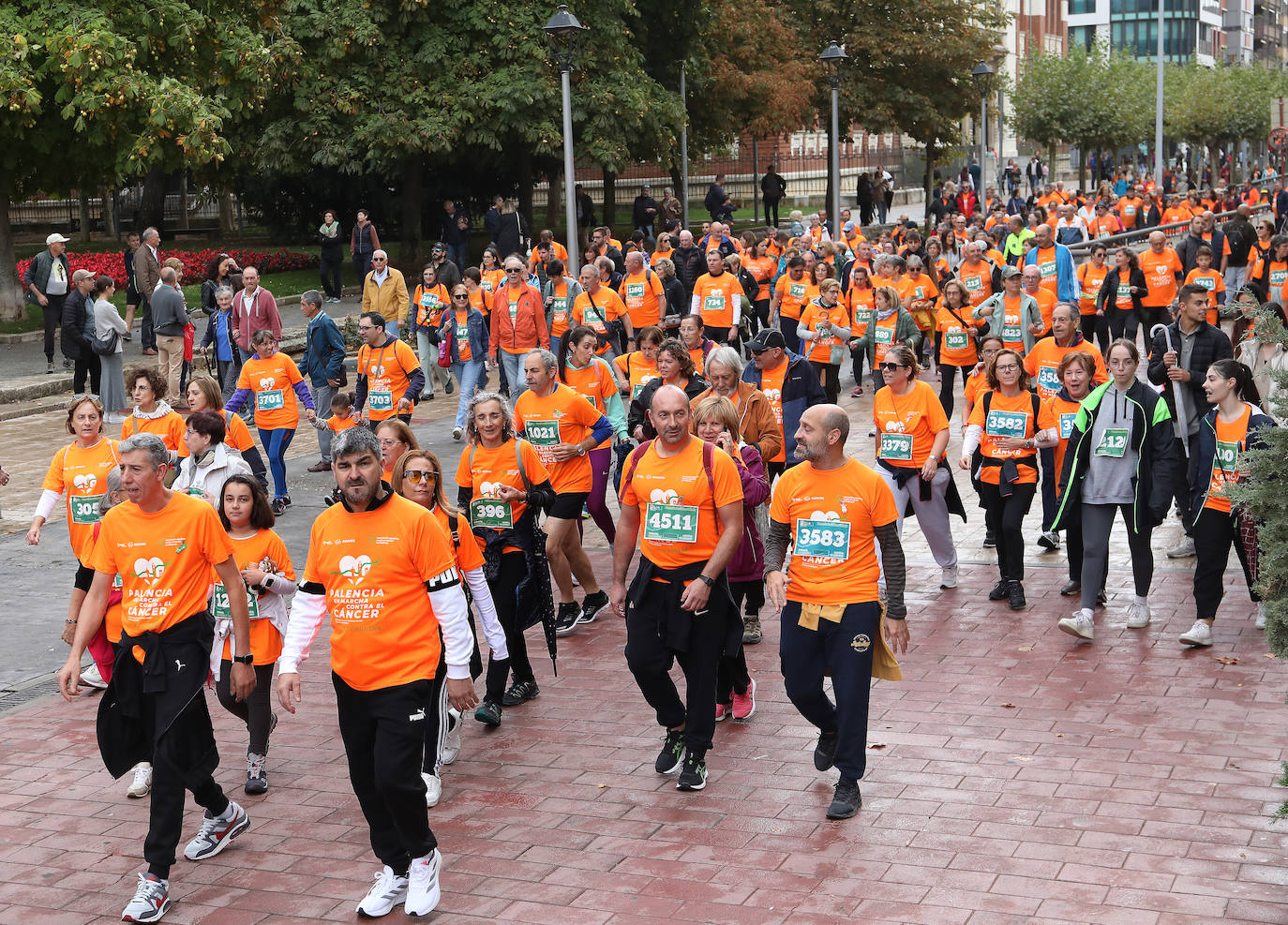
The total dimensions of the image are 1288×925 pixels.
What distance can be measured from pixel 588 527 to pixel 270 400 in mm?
3109

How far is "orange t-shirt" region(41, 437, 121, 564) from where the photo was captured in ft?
30.2

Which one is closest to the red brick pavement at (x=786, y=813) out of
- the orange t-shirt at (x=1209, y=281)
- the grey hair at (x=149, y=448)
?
the grey hair at (x=149, y=448)

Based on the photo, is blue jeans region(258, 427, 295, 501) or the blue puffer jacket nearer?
the blue puffer jacket

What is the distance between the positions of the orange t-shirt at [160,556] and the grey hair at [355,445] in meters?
0.86

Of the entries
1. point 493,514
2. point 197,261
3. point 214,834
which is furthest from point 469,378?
point 197,261

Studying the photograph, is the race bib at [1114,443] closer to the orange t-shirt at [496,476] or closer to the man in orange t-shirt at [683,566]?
the man in orange t-shirt at [683,566]

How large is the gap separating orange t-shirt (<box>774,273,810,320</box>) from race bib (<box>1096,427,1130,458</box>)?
371 inches

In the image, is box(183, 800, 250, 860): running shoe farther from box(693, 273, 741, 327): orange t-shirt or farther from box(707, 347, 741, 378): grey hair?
box(693, 273, 741, 327): orange t-shirt

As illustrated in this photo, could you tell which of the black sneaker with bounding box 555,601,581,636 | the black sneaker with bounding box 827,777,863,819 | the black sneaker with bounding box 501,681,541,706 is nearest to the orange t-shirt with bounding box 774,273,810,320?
the black sneaker with bounding box 555,601,581,636

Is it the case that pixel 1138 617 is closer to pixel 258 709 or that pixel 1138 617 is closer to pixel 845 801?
pixel 845 801

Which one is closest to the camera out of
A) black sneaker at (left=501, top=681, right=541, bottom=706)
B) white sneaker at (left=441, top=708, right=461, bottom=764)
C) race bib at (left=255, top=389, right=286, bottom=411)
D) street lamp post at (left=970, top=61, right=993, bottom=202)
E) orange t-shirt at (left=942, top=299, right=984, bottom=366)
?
white sneaker at (left=441, top=708, right=461, bottom=764)

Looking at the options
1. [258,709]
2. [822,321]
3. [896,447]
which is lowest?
[258,709]

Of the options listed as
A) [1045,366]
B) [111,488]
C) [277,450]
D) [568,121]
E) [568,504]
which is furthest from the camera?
[568,121]

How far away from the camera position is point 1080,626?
925cm
